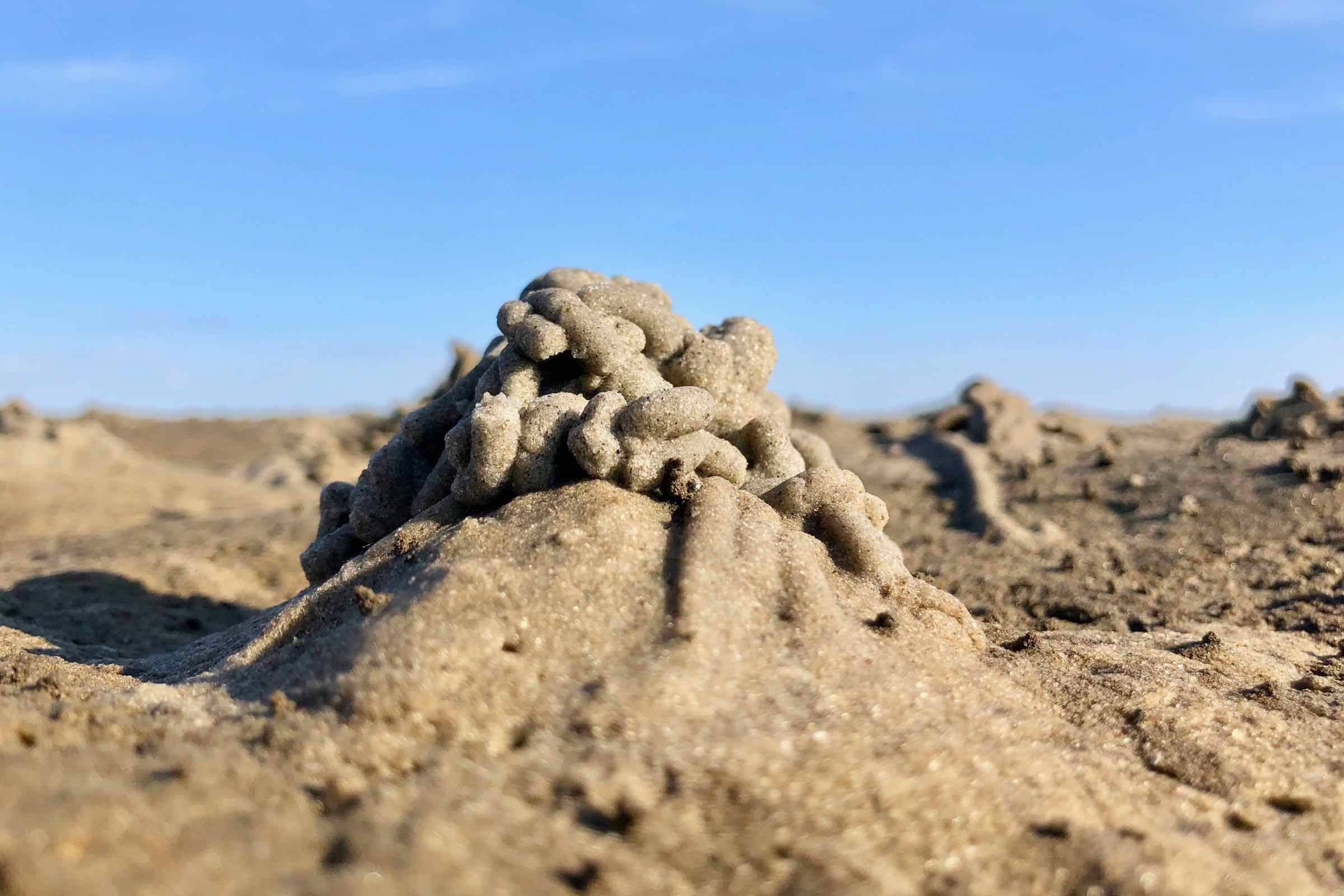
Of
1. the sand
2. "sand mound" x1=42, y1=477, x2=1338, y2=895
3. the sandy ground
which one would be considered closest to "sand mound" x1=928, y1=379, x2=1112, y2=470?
the sand

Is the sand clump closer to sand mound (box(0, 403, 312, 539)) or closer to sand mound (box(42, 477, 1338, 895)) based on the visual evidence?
sand mound (box(42, 477, 1338, 895))

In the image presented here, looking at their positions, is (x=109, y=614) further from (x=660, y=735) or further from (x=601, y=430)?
(x=660, y=735)

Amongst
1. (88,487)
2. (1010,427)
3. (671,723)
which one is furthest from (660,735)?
(88,487)

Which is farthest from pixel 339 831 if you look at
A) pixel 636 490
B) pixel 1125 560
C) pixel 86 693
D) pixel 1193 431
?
pixel 1193 431

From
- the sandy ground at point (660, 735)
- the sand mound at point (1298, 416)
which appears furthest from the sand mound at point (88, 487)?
the sand mound at point (1298, 416)

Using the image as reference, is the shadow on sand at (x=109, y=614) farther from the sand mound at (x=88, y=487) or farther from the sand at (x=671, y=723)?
the sand mound at (x=88, y=487)

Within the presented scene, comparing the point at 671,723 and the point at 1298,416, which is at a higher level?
the point at 1298,416
